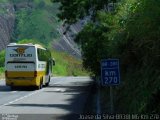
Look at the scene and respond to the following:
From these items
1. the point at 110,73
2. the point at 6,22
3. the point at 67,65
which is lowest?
the point at 67,65

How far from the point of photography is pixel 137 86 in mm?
15453

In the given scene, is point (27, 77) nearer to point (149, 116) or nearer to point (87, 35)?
point (87, 35)

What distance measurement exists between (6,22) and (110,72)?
164735 millimetres

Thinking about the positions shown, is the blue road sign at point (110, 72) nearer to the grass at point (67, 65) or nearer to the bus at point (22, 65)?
the bus at point (22, 65)

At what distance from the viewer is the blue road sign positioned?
49.8ft

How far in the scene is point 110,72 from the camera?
1532 centimetres

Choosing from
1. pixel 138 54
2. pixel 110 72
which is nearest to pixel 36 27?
pixel 138 54

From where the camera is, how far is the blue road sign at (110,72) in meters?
15.2

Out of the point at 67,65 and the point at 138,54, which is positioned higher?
the point at 138,54

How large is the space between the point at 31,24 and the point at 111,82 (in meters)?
181

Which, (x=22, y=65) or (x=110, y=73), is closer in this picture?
(x=110, y=73)

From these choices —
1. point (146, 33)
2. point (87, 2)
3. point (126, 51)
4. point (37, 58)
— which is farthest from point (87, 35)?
point (146, 33)

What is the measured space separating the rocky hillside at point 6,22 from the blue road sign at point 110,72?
151m

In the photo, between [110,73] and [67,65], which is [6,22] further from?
[110,73]
